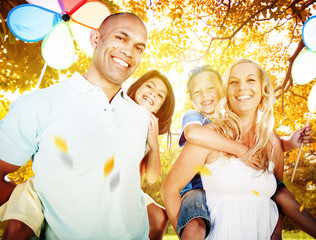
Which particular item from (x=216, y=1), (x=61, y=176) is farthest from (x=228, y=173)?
(x=216, y=1)

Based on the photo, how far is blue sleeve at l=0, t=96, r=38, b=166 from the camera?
46.6 inches

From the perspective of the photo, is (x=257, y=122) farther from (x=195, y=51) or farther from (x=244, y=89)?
(x=195, y=51)

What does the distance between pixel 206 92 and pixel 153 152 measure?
110 cm

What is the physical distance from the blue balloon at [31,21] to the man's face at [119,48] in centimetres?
63

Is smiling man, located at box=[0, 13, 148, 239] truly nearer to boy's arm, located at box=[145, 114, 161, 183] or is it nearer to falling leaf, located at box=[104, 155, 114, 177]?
falling leaf, located at box=[104, 155, 114, 177]

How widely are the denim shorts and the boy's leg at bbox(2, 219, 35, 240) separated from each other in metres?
0.93

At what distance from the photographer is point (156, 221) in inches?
75.9

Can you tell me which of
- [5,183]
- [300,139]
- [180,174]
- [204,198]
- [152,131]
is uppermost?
[300,139]

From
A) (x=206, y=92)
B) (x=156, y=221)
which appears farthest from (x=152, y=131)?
(x=206, y=92)

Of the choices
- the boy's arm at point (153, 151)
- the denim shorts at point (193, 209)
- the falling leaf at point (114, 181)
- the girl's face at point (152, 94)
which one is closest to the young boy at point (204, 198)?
the denim shorts at point (193, 209)

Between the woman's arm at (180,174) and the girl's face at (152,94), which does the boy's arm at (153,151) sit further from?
the girl's face at (152,94)

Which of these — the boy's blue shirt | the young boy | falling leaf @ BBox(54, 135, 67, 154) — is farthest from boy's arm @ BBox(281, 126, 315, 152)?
falling leaf @ BBox(54, 135, 67, 154)

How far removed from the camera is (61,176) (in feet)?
3.99

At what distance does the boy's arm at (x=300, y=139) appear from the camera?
6.49 feet
